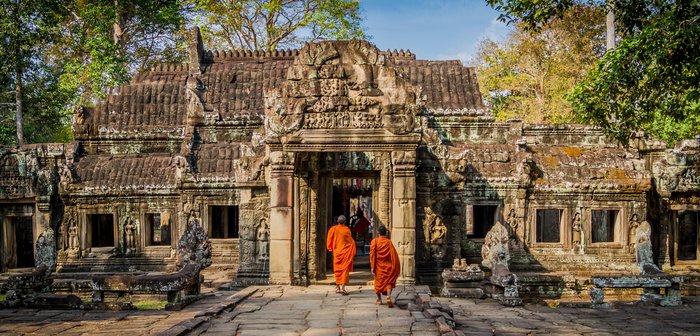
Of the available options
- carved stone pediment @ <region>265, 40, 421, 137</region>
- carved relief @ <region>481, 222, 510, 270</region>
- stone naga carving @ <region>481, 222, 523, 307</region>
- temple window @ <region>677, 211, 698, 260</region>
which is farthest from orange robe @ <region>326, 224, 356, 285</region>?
temple window @ <region>677, 211, 698, 260</region>

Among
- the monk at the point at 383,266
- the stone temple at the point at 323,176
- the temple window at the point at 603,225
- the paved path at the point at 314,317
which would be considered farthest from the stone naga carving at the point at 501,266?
the temple window at the point at 603,225

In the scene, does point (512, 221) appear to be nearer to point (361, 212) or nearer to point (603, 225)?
point (603, 225)

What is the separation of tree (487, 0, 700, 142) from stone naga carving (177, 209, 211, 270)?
6.60 metres

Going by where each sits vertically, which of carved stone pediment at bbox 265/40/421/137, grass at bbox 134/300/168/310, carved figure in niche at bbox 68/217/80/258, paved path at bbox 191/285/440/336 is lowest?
grass at bbox 134/300/168/310

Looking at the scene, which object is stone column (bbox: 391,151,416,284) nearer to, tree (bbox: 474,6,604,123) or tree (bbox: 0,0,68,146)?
tree (bbox: 0,0,68,146)

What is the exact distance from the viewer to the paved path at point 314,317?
9211 millimetres

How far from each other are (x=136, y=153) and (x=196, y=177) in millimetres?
3119

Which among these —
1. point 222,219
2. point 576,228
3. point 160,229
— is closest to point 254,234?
point 222,219

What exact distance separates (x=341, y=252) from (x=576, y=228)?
7.92 metres

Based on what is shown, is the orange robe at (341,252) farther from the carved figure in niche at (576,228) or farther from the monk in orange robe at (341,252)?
the carved figure in niche at (576,228)

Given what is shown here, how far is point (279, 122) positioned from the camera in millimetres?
13430

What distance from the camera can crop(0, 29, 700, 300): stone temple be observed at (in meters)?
13.5

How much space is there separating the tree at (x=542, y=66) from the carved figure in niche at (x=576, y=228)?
35.9 feet

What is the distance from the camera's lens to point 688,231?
71.1 feet
